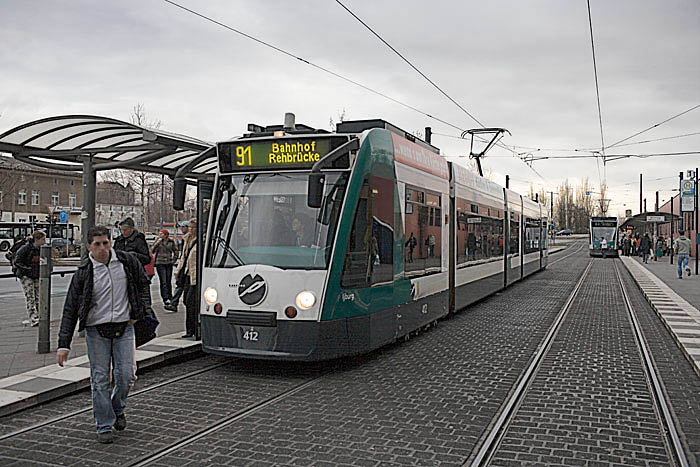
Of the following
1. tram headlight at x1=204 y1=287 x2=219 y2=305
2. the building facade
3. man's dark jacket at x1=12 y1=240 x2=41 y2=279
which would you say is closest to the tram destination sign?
tram headlight at x1=204 y1=287 x2=219 y2=305

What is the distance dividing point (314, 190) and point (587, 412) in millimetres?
3735

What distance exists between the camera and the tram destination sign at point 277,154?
8.53 meters

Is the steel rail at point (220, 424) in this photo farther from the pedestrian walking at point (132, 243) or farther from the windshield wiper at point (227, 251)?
the pedestrian walking at point (132, 243)

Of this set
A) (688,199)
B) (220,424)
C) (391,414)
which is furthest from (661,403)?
(688,199)

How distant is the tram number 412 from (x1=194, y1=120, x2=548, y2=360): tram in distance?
12 mm

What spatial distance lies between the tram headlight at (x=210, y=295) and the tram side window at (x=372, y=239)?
1.60 metres

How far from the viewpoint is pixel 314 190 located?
7.90 metres

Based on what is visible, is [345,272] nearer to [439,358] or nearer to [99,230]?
[439,358]

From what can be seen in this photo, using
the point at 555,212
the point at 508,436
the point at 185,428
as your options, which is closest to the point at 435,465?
the point at 508,436

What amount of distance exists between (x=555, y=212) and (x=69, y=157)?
114007mm

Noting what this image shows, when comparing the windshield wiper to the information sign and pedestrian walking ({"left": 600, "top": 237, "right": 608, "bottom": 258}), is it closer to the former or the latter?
the information sign

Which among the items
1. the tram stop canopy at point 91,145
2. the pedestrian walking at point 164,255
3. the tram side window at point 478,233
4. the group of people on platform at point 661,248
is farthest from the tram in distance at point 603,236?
the tram stop canopy at point 91,145

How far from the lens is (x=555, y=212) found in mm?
118000

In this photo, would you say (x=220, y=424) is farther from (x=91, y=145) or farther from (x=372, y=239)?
(x=91, y=145)
